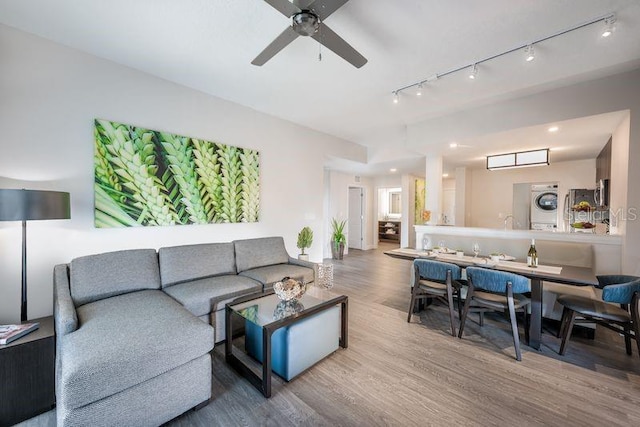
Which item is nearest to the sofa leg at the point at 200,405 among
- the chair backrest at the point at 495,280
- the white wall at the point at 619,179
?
the chair backrest at the point at 495,280

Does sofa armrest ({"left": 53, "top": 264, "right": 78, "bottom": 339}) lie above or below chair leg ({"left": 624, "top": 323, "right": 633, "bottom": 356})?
above

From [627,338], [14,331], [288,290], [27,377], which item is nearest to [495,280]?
[627,338]

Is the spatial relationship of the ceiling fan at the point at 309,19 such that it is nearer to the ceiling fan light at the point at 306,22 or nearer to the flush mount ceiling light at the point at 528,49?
the ceiling fan light at the point at 306,22

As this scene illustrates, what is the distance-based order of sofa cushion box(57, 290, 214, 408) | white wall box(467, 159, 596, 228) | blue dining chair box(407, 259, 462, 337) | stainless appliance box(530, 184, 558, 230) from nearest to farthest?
sofa cushion box(57, 290, 214, 408)
blue dining chair box(407, 259, 462, 337)
white wall box(467, 159, 596, 228)
stainless appliance box(530, 184, 558, 230)

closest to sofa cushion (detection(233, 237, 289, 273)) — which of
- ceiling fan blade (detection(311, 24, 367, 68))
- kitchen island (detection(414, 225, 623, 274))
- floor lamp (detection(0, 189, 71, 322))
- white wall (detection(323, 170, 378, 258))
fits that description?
floor lamp (detection(0, 189, 71, 322))

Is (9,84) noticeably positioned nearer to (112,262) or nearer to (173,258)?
(112,262)

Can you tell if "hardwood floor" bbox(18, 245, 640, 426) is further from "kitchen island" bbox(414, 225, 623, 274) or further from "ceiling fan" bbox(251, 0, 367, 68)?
"ceiling fan" bbox(251, 0, 367, 68)

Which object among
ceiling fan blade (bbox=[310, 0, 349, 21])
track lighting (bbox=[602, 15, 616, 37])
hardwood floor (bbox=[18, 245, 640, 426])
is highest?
track lighting (bbox=[602, 15, 616, 37])

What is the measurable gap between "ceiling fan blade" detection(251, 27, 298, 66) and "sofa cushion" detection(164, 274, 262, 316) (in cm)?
220

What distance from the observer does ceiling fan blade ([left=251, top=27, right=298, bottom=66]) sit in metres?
1.83

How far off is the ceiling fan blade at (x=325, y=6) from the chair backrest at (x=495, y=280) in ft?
8.44

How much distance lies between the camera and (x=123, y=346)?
4.90 feet

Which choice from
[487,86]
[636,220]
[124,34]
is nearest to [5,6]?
[124,34]

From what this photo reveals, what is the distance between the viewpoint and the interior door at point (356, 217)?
27.5ft
